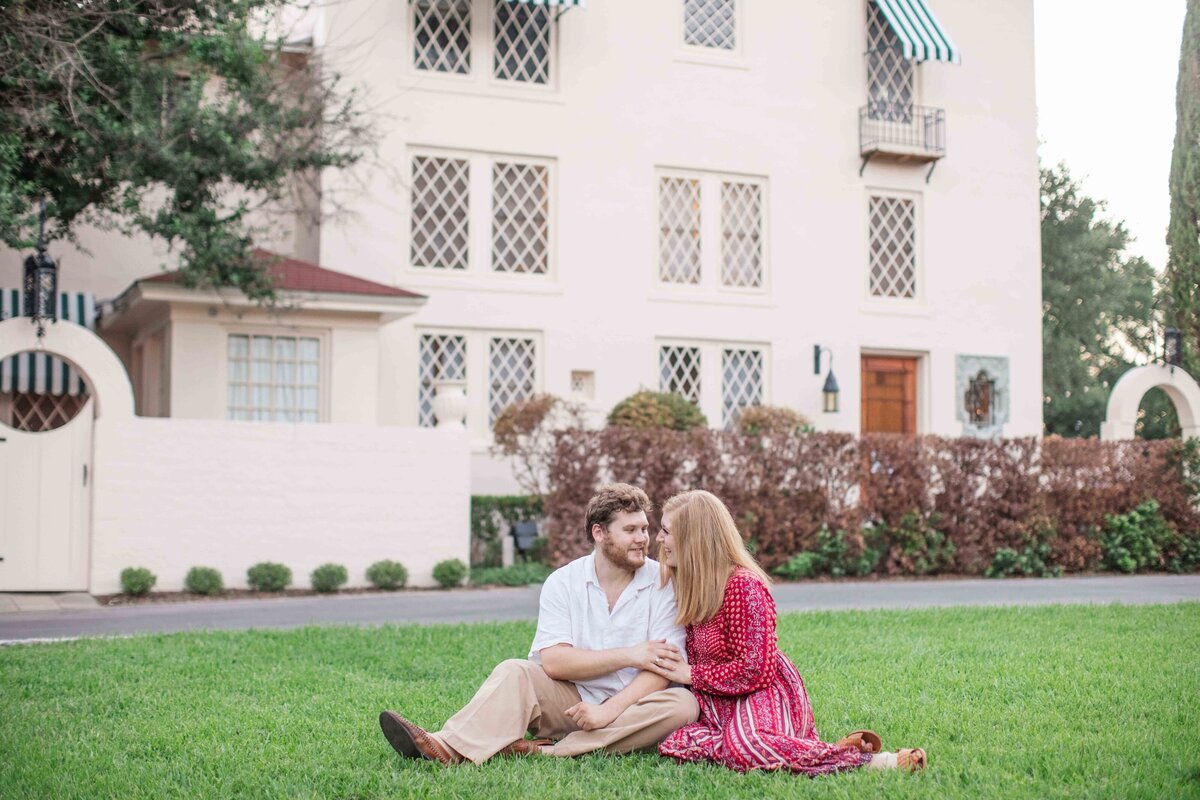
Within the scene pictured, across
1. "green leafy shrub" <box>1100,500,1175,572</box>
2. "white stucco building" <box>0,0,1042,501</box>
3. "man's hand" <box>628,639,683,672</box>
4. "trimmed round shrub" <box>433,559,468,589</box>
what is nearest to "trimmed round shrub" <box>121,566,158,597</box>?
"trimmed round shrub" <box>433,559,468,589</box>

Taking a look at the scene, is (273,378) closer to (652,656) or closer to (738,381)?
(738,381)

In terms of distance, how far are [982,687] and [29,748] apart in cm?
522

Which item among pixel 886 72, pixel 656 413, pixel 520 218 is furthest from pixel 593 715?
pixel 886 72

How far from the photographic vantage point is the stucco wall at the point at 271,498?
13.5 m

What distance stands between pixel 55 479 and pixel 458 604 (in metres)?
4.35

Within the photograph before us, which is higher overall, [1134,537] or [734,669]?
[734,669]

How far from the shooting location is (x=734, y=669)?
5633mm

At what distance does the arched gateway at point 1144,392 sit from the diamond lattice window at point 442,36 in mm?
10798

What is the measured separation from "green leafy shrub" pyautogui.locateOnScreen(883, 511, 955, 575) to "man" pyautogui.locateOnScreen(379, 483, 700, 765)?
416 inches

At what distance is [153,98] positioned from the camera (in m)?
14.0

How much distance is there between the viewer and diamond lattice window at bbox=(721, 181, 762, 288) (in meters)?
20.8

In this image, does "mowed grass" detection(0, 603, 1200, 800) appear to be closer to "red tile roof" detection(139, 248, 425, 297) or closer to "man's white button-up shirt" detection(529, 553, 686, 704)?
"man's white button-up shirt" detection(529, 553, 686, 704)

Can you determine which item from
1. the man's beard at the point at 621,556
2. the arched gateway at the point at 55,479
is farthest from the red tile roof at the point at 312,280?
the man's beard at the point at 621,556

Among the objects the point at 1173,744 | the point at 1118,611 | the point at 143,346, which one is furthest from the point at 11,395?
the point at 1173,744
